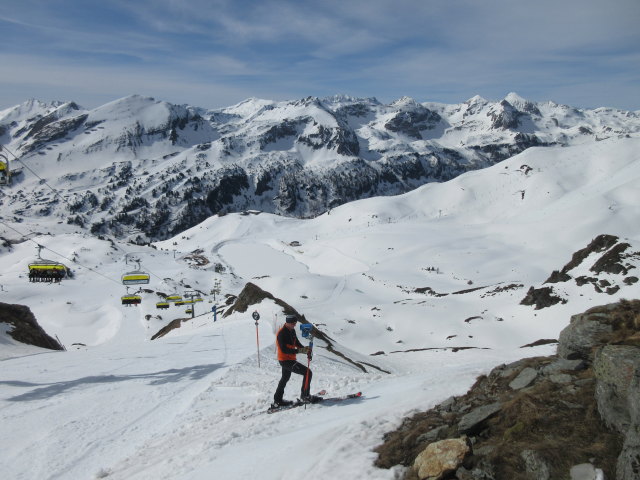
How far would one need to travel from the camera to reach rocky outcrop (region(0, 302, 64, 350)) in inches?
1073

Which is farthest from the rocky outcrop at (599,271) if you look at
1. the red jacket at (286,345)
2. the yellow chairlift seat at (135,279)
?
the yellow chairlift seat at (135,279)

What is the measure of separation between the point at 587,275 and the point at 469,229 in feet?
349

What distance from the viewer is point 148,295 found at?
87.1m

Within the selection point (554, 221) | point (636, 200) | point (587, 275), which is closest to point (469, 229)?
point (554, 221)

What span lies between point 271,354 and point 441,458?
15974mm

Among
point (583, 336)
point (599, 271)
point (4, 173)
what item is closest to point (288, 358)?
point (583, 336)

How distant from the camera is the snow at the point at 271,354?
376 inches

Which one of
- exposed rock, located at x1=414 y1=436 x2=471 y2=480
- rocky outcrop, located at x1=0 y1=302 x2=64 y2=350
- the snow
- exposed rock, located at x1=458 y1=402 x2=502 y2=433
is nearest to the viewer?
exposed rock, located at x1=414 y1=436 x2=471 y2=480

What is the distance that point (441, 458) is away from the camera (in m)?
6.62

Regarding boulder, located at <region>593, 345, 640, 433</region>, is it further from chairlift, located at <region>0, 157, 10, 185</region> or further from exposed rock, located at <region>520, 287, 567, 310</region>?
exposed rock, located at <region>520, 287, 567, 310</region>

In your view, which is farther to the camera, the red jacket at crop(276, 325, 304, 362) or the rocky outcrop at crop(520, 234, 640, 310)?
the rocky outcrop at crop(520, 234, 640, 310)

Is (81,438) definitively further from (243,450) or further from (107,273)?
(107,273)

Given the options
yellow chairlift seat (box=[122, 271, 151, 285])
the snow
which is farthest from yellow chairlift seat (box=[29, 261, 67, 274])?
the snow

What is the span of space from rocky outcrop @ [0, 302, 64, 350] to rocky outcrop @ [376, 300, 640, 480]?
2752cm
